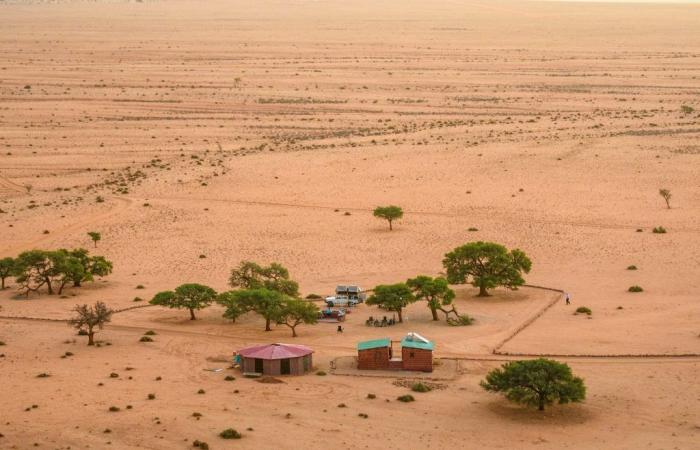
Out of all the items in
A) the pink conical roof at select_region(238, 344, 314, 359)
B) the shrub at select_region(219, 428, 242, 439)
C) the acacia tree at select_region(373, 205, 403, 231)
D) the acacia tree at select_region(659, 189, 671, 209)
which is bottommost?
the shrub at select_region(219, 428, 242, 439)

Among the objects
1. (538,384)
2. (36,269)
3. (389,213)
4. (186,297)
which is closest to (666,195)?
(389,213)

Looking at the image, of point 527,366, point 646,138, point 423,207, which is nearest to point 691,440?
point 527,366

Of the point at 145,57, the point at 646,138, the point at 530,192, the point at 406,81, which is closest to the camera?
the point at 530,192

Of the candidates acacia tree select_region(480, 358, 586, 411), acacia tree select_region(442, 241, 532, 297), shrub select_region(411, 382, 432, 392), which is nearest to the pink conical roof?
shrub select_region(411, 382, 432, 392)

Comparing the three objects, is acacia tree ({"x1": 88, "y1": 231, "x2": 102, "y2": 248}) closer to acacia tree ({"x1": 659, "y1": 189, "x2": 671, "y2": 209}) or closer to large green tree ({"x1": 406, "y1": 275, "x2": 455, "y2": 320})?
large green tree ({"x1": 406, "y1": 275, "x2": 455, "y2": 320})

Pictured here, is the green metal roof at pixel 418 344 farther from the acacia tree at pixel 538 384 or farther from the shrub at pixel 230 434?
the shrub at pixel 230 434

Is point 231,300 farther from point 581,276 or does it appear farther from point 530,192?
point 530,192
